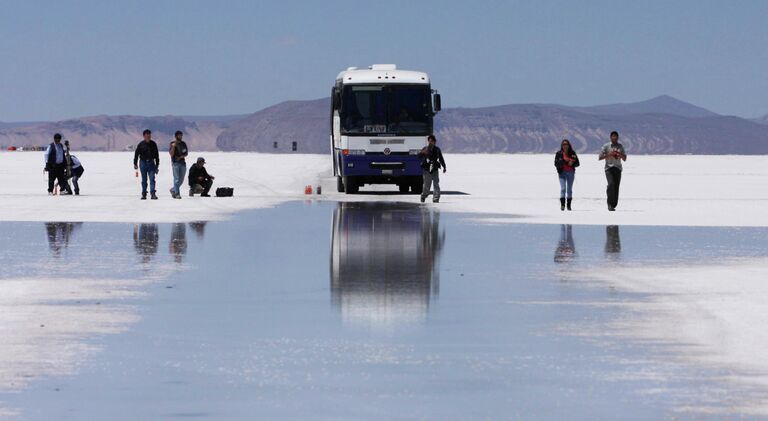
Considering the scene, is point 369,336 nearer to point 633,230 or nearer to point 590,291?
point 590,291

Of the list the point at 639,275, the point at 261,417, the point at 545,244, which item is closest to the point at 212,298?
the point at 639,275

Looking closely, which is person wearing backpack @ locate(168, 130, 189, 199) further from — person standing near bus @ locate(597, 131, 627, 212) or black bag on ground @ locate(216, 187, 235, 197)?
person standing near bus @ locate(597, 131, 627, 212)

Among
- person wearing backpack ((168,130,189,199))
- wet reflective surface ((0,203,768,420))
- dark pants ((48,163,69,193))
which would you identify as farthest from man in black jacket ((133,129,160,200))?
wet reflective surface ((0,203,768,420))

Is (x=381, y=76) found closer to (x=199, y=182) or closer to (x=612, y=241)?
(x=199, y=182)

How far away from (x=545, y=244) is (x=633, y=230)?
3.99 m

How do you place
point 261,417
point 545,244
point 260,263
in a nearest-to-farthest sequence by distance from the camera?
point 261,417 < point 260,263 < point 545,244

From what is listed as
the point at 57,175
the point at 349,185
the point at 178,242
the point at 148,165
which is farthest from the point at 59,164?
the point at 178,242

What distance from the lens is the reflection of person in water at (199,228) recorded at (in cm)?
2348

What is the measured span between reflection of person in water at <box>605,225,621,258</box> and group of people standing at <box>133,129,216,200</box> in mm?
11203

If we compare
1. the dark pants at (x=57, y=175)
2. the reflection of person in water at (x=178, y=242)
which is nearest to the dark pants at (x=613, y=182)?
the reflection of person in water at (x=178, y=242)

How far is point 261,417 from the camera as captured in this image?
8.26 meters

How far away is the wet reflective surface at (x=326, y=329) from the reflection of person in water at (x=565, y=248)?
69 millimetres

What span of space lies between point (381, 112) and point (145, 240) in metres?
18.0

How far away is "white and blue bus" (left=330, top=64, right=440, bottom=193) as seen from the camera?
3950 centimetres
